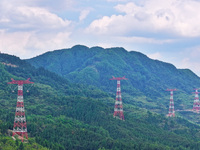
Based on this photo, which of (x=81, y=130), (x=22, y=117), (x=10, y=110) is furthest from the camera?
(x=10, y=110)

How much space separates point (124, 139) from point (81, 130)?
2087cm

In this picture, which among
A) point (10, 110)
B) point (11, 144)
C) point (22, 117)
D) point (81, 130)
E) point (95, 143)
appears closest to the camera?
point (11, 144)

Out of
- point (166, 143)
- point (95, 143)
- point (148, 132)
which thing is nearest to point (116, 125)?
point (148, 132)

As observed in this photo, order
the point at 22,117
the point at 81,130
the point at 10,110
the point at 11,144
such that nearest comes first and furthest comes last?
the point at 11,144
the point at 22,117
the point at 81,130
the point at 10,110

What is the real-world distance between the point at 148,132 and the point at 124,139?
86.0 ft

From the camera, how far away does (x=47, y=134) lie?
15888 centimetres

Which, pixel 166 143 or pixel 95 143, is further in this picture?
pixel 166 143

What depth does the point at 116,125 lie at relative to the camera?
7840 inches

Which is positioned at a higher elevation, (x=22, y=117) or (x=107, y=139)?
(x=22, y=117)

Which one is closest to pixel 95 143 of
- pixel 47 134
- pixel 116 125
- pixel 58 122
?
pixel 47 134

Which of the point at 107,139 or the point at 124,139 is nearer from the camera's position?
the point at 107,139

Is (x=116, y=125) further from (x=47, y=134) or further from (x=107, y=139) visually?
(x=47, y=134)

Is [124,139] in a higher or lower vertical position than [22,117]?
lower

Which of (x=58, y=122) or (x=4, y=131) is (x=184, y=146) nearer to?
(x=58, y=122)
